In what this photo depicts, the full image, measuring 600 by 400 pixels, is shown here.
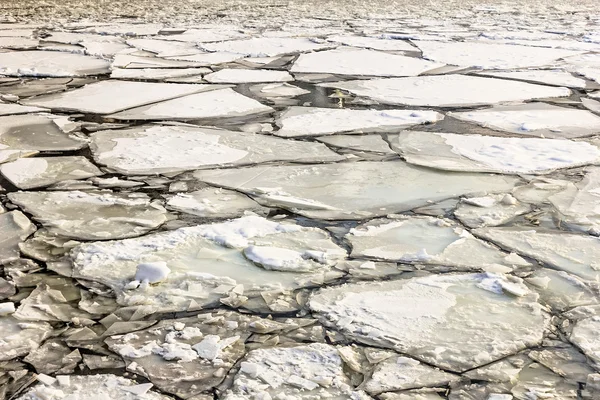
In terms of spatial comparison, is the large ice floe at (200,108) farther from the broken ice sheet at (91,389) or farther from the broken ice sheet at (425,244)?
the broken ice sheet at (91,389)

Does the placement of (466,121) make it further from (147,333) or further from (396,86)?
(147,333)

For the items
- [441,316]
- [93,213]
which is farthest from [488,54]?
[441,316]

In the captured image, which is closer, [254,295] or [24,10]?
[254,295]

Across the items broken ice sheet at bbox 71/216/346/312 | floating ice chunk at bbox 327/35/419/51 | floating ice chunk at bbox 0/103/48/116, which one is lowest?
floating ice chunk at bbox 327/35/419/51

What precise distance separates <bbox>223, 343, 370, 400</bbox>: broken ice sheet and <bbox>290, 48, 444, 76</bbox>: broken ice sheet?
9.37 ft

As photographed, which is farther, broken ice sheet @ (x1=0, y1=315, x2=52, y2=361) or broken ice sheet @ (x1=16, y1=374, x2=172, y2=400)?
broken ice sheet @ (x1=0, y1=315, x2=52, y2=361)

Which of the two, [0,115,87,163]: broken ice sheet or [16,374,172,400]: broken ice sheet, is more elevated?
[16,374,172,400]: broken ice sheet

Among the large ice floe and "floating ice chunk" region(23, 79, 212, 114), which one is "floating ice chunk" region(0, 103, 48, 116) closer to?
"floating ice chunk" region(23, 79, 212, 114)

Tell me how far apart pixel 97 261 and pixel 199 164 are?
77 centimetres

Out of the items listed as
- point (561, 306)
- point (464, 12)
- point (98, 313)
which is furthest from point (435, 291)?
point (464, 12)

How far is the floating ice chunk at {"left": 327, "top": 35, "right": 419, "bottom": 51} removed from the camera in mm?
4875

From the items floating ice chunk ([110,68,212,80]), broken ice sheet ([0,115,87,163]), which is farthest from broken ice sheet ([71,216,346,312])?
floating ice chunk ([110,68,212,80])

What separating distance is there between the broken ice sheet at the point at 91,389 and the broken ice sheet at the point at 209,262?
270 millimetres

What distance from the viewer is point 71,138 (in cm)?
268
